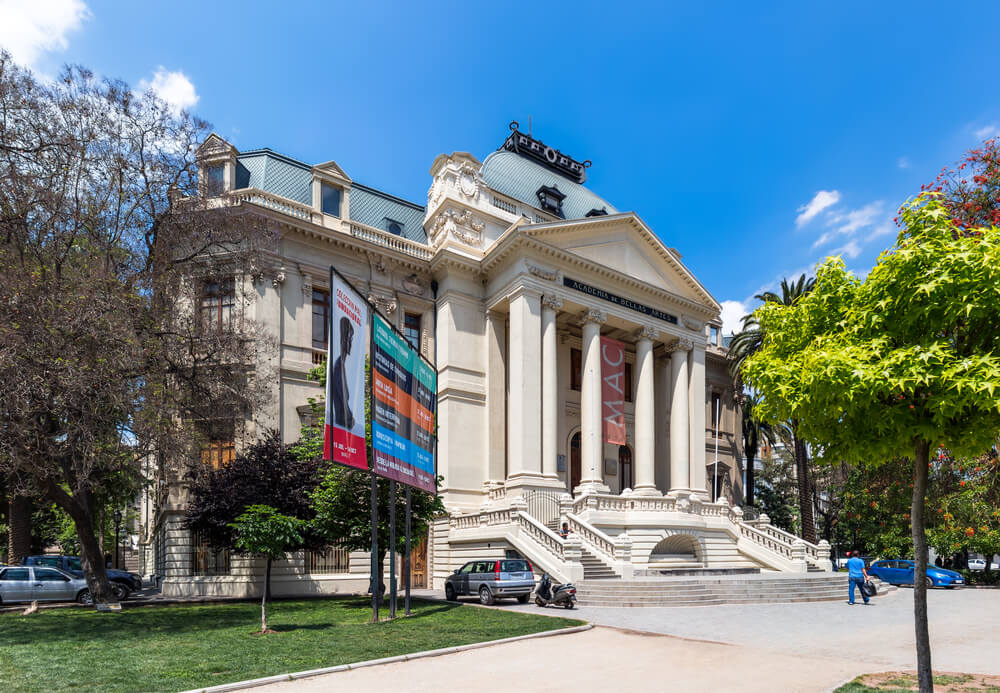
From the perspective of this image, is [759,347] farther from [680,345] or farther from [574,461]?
[574,461]

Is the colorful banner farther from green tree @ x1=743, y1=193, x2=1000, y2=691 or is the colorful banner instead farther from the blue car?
the blue car

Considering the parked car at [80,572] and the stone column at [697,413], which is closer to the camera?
the parked car at [80,572]

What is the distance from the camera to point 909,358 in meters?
7.68

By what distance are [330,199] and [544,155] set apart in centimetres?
1572

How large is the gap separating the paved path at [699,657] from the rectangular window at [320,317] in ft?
57.2

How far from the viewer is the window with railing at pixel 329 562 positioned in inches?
1084

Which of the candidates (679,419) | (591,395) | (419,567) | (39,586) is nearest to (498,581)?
(419,567)

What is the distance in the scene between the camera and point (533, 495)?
29453 mm

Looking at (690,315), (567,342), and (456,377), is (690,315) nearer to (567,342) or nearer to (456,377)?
(567,342)

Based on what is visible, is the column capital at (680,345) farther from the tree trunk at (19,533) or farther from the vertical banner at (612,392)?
the tree trunk at (19,533)

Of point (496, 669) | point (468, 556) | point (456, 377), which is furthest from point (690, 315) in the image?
point (496, 669)

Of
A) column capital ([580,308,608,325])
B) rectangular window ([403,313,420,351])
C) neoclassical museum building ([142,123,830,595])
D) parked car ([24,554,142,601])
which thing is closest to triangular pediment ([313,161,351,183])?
neoclassical museum building ([142,123,830,595])

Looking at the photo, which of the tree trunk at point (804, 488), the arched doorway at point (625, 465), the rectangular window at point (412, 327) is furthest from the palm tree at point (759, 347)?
the rectangular window at point (412, 327)

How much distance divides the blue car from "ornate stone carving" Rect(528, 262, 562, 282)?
20.7 meters
